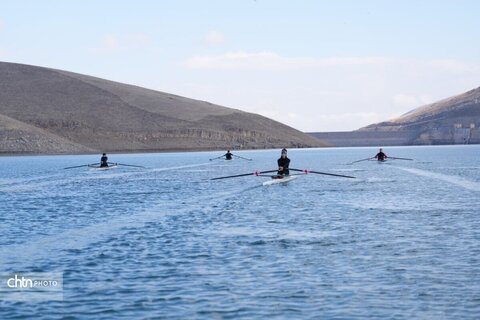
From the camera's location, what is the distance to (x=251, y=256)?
2875 centimetres

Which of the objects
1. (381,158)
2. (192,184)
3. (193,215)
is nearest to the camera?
(193,215)

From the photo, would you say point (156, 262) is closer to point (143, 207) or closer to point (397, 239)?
point (397, 239)

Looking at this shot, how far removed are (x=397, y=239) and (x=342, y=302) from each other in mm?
11688

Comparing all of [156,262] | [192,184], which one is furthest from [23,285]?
[192,184]

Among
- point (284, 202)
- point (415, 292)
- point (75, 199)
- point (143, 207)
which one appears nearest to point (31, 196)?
point (75, 199)

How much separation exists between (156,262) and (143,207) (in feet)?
77.1

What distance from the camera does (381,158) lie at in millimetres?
129500

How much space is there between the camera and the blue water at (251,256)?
21328mm

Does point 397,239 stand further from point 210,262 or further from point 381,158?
point 381,158

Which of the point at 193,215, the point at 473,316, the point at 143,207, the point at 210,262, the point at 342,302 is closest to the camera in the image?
the point at 473,316

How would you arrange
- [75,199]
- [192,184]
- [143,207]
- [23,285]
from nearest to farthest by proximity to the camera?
[23,285], [143,207], [75,199], [192,184]

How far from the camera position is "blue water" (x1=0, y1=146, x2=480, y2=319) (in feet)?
70.0

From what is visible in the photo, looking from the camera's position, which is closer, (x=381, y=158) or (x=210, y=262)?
(x=210, y=262)

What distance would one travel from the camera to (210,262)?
1091 inches
